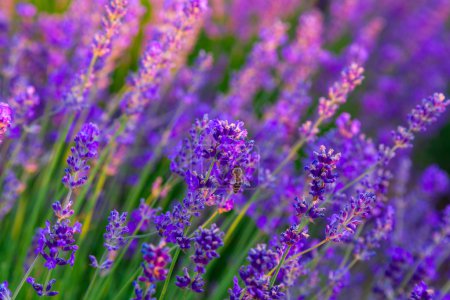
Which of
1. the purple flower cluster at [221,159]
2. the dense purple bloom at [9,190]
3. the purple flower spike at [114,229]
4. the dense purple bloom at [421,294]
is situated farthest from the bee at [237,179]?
the dense purple bloom at [9,190]

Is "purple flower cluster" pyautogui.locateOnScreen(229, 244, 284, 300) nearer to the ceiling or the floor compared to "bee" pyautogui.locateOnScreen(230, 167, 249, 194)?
nearer to the floor

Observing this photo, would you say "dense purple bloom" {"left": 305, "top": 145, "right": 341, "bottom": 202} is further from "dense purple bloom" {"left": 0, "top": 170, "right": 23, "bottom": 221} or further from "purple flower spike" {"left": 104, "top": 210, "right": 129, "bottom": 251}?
"dense purple bloom" {"left": 0, "top": 170, "right": 23, "bottom": 221}

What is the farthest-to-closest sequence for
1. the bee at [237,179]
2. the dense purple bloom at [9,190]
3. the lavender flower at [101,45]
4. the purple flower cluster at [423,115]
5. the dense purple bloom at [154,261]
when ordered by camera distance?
the dense purple bloom at [9,190] < the lavender flower at [101,45] < the purple flower cluster at [423,115] < the bee at [237,179] < the dense purple bloom at [154,261]

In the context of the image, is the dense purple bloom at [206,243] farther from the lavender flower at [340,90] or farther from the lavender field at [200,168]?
the lavender flower at [340,90]

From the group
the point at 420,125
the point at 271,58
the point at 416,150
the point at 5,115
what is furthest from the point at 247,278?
the point at 416,150

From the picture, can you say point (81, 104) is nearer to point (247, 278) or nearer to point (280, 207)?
point (280, 207)

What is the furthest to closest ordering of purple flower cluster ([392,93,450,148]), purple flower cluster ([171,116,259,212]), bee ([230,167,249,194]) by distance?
1. purple flower cluster ([392,93,450,148])
2. bee ([230,167,249,194])
3. purple flower cluster ([171,116,259,212])

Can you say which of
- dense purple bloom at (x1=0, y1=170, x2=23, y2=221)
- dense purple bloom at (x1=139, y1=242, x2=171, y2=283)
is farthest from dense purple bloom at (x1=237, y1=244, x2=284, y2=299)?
dense purple bloom at (x1=0, y1=170, x2=23, y2=221)
